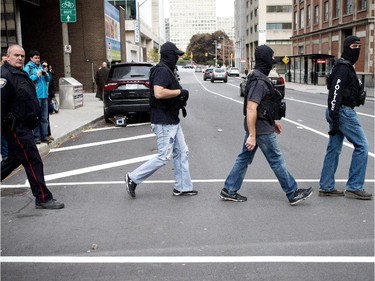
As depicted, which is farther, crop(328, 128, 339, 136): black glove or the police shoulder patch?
crop(328, 128, 339, 136): black glove

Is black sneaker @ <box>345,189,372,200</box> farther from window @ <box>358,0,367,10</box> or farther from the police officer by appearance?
window @ <box>358,0,367,10</box>

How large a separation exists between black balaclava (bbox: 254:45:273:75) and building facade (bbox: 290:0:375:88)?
27577 millimetres

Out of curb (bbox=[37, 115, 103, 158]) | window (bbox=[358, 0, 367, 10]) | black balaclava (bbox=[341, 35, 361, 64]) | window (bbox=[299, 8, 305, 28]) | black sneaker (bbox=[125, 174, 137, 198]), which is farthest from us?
window (bbox=[299, 8, 305, 28])

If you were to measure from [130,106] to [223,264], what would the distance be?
10.5 m

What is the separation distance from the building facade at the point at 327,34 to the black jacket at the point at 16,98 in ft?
94.7

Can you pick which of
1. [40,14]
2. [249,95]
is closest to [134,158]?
[249,95]

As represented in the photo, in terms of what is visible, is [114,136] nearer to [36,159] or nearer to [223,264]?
[36,159]

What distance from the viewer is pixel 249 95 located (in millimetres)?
5840

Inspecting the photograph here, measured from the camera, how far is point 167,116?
6.29m

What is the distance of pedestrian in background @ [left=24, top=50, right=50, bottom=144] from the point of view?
33.9ft

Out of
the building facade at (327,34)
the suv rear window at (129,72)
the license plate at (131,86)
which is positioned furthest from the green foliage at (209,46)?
the license plate at (131,86)

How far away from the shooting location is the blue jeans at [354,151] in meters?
6.18

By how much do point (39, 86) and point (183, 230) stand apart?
671cm

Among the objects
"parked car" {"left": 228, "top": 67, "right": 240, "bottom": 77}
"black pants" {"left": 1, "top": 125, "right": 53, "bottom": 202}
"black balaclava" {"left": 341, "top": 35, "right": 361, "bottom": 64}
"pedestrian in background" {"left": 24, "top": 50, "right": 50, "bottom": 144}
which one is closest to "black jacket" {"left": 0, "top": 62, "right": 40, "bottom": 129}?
"black pants" {"left": 1, "top": 125, "right": 53, "bottom": 202}
